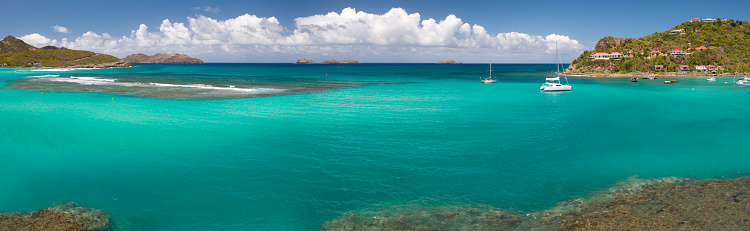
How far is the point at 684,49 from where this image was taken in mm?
169875

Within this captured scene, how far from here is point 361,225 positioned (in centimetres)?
1560

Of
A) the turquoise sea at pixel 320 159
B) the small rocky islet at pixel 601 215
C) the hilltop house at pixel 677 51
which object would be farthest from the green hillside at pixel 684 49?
the small rocky islet at pixel 601 215

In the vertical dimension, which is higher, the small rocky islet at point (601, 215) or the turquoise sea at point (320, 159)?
the turquoise sea at point (320, 159)

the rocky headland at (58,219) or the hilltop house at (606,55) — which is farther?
the hilltop house at (606,55)

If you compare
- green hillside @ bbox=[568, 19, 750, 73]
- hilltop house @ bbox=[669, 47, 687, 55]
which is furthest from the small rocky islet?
hilltop house @ bbox=[669, 47, 687, 55]

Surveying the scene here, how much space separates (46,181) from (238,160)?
995 cm

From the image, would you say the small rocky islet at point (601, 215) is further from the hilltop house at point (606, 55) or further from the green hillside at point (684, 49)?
the hilltop house at point (606, 55)

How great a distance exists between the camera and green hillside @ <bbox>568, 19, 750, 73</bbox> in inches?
6117

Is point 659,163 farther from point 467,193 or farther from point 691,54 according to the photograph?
point 691,54

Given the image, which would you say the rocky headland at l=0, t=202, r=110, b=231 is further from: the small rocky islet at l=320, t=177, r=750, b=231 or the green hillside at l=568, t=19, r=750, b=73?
the green hillside at l=568, t=19, r=750, b=73

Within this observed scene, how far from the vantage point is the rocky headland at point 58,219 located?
15.0m

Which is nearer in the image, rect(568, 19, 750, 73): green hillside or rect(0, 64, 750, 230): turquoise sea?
rect(0, 64, 750, 230): turquoise sea

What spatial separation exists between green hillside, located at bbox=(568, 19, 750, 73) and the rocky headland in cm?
18462

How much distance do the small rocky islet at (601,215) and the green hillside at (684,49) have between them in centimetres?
16779
